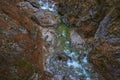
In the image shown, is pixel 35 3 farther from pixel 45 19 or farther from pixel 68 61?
pixel 68 61

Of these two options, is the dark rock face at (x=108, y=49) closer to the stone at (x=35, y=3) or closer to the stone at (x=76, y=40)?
the stone at (x=76, y=40)

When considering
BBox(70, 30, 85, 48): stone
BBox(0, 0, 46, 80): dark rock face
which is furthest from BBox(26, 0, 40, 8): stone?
BBox(0, 0, 46, 80): dark rock face

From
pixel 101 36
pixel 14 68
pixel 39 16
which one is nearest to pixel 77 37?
pixel 101 36

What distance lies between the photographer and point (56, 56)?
414 inches

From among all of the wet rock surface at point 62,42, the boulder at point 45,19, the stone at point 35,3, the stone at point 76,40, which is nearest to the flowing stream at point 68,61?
the wet rock surface at point 62,42

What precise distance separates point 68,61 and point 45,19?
361 cm

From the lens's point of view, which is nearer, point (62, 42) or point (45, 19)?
point (62, 42)

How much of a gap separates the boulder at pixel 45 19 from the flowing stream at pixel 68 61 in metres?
0.99

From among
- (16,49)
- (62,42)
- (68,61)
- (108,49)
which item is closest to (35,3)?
(62,42)

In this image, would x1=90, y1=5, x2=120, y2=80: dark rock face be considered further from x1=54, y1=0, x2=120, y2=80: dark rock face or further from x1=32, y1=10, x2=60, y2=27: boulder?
x1=32, y1=10, x2=60, y2=27: boulder

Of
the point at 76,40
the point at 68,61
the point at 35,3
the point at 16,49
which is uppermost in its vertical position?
the point at 35,3

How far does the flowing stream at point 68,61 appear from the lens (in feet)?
31.7

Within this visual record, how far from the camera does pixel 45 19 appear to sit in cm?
1309

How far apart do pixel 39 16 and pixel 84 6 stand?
8.72 ft
